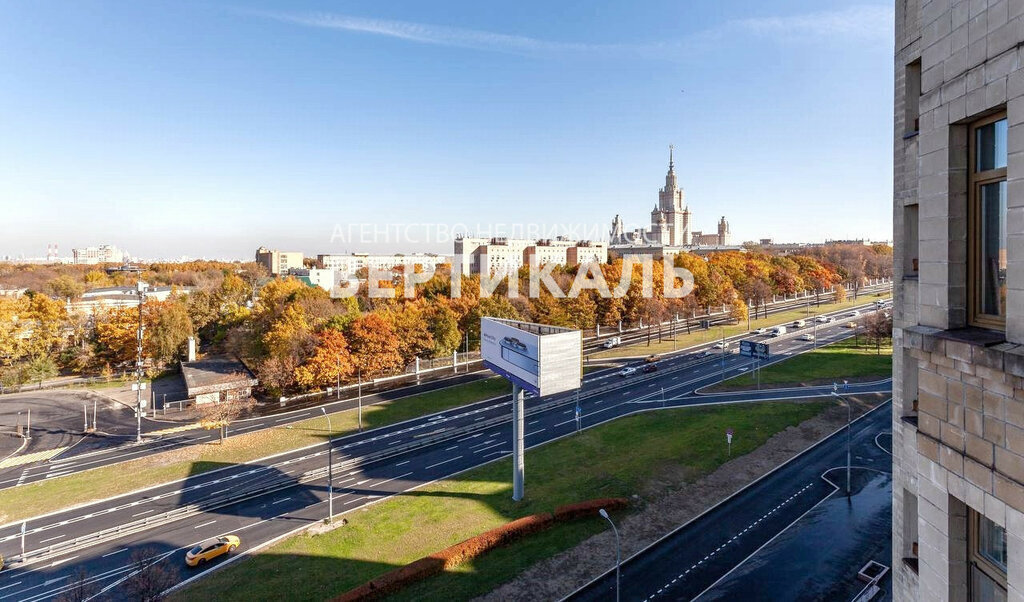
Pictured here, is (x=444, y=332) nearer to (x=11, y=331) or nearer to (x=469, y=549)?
(x=469, y=549)

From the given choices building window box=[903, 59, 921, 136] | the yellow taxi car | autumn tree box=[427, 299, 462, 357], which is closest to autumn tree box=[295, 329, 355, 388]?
autumn tree box=[427, 299, 462, 357]

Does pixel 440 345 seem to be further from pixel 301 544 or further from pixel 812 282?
pixel 812 282

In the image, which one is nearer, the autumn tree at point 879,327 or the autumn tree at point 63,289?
the autumn tree at point 879,327

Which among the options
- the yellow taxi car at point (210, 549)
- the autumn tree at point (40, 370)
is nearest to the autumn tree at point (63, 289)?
the autumn tree at point (40, 370)

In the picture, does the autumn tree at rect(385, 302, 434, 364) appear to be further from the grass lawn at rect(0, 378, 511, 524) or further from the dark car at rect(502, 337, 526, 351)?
Result: the dark car at rect(502, 337, 526, 351)

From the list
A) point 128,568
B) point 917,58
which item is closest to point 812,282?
point 917,58

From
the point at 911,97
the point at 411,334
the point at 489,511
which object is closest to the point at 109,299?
the point at 411,334

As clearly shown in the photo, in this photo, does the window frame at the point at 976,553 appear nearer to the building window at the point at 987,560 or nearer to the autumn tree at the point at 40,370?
the building window at the point at 987,560
